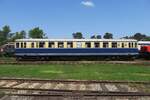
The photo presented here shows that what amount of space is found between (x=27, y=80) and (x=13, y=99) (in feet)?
23.2

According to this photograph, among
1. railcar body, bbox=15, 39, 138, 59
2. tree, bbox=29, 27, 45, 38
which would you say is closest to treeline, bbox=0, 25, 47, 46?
tree, bbox=29, 27, 45, 38

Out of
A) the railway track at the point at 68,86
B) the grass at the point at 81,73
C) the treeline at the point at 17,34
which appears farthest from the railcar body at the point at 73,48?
the treeline at the point at 17,34

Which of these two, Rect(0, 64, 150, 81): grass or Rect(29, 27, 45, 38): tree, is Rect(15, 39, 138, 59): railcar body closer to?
Rect(0, 64, 150, 81): grass

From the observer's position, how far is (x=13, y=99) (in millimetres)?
12336

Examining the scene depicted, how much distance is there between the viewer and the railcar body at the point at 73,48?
3919 centimetres

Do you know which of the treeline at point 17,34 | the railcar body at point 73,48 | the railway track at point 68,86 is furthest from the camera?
the treeline at point 17,34

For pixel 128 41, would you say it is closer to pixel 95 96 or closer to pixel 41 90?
pixel 41 90

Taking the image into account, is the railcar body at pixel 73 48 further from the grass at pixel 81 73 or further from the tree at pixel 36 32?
the tree at pixel 36 32

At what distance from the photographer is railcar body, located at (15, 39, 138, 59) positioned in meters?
39.2

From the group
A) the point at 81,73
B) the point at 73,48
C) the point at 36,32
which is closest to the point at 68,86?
the point at 81,73

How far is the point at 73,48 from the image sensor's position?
39.7 metres

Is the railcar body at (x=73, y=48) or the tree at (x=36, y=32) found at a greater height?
the tree at (x=36, y=32)

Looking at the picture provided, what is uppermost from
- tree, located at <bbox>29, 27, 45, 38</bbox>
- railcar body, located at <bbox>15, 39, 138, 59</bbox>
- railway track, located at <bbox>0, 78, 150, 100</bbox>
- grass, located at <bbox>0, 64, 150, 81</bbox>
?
tree, located at <bbox>29, 27, 45, 38</bbox>

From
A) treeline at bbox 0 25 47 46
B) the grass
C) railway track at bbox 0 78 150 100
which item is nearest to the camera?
railway track at bbox 0 78 150 100
